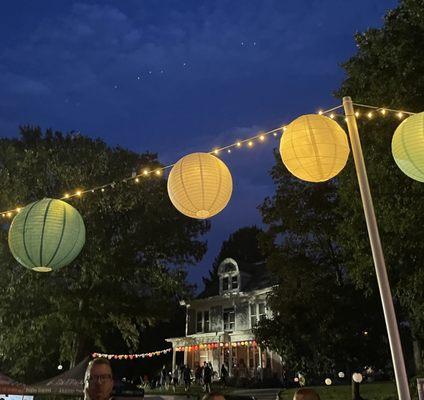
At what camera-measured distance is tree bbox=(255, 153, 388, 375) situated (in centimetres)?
2133

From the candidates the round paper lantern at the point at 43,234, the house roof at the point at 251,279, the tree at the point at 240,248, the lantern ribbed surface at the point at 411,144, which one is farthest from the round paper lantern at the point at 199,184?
the tree at the point at 240,248

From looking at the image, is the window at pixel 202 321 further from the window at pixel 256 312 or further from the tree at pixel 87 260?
the tree at pixel 87 260

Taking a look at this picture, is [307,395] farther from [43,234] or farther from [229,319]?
[229,319]

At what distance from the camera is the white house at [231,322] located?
30703 mm

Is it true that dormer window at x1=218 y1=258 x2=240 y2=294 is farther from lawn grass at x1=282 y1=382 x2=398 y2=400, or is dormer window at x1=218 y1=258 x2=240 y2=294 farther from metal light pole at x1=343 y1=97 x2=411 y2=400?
metal light pole at x1=343 y1=97 x2=411 y2=400

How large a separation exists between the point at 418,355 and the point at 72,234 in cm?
1707

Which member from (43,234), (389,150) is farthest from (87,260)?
(43,234)

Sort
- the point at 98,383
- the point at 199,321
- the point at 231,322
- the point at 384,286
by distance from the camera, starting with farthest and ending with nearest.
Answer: the point at 199,321 < the point at 231,322 < the point at 384,286 < the point at 98,383

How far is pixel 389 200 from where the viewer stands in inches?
546

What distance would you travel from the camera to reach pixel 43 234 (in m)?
6.80

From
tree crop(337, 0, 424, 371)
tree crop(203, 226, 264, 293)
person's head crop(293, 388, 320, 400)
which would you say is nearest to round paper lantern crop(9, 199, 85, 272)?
person's head crop(293, 388, 320, 400)

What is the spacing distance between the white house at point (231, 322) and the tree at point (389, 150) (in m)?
15.0

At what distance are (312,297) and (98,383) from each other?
2023 centimetres

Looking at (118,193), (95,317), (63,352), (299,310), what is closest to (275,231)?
(299,310)
